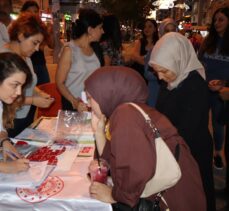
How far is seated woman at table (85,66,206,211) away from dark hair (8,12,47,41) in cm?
103

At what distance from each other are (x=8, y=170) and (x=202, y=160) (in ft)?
3.51

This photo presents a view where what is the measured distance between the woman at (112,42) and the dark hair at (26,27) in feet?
4.36

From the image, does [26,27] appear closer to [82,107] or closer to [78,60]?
[78,60]

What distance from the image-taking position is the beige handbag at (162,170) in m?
1.17

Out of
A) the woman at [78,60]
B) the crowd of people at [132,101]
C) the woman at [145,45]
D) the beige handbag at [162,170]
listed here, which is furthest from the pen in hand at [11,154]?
the woman at [145,45]

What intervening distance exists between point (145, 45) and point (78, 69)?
212 centimetres

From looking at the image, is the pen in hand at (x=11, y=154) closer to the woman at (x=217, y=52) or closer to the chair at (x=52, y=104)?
the chair at (x=52, y=104)

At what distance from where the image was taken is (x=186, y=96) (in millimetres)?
1786

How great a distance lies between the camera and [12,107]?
78.7 inches

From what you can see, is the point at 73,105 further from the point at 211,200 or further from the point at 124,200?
the point at 124,200

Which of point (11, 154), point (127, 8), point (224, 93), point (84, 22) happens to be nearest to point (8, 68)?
point (11, 154)

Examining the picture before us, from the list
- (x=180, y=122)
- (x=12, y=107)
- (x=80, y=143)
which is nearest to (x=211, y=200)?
(x=180, y=122)

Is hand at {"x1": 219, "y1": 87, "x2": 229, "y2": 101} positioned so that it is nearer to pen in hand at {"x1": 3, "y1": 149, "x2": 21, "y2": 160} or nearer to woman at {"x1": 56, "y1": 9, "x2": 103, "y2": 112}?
woman at {"x1": 56, "y1": 9, "x2": 103, "y2": 112}

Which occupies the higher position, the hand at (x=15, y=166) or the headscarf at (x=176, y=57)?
the headscarf at (x=176, y=57)
